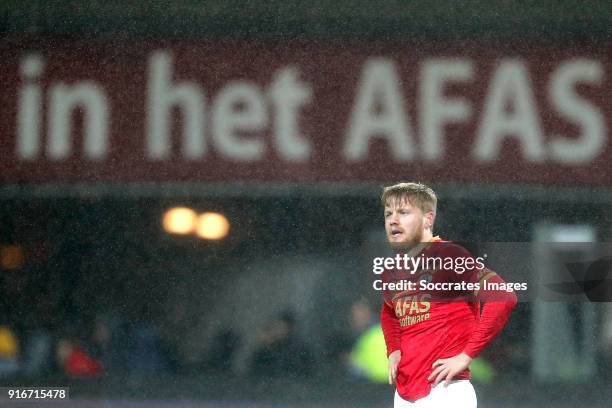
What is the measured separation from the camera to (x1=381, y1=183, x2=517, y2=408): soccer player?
410cm

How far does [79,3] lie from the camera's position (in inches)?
188

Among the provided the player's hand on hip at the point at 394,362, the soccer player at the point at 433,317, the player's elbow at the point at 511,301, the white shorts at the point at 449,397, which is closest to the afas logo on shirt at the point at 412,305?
the soccer player at the point at 433,317

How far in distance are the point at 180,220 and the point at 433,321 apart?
3.93 feet

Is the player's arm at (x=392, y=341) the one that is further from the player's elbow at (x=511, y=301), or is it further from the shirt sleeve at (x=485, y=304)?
the player's elbow at (x=511, y=301)

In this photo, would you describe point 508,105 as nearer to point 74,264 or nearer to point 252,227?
point 252,227

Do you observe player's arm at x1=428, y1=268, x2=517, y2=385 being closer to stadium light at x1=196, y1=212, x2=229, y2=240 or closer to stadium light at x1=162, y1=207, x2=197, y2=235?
stadium light at x1=196, y1=212, x2=229, y2=240

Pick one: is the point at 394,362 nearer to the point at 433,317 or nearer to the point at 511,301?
the point at 433,317

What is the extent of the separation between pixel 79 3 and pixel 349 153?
133cm

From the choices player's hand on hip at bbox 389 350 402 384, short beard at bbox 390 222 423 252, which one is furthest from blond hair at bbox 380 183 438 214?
player's hand on hip at bbox 389 350 402 384

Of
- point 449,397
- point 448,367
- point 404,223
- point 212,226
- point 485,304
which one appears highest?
point 212,226

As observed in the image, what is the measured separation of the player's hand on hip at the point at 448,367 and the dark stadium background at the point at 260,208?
0.47m

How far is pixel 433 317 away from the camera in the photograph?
4129 mm

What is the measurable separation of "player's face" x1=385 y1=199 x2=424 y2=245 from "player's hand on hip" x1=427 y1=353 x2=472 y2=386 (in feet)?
1.58

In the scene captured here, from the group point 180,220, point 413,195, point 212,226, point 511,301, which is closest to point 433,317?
point 511,301
